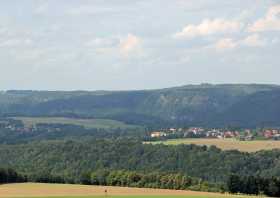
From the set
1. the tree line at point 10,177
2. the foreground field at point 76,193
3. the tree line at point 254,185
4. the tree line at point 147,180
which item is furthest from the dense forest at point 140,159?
the foreground field at point 76,193

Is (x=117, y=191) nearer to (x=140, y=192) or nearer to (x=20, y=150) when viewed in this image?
(x=140, y=192)

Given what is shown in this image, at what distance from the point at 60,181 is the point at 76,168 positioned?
3283cm

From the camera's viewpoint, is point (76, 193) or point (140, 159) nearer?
point (76, 193)

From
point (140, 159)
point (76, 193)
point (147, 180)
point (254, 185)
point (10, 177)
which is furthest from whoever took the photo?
point (140, 159)

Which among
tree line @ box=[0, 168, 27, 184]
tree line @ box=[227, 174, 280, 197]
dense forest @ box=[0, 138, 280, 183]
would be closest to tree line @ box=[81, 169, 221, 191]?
tree line @ box=[227, 174, 280, 197]

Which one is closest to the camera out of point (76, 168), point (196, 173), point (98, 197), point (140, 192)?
point (98, 197)

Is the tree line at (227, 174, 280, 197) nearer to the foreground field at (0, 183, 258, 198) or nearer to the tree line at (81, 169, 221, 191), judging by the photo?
the tree line at (81, 169, 221, 191)

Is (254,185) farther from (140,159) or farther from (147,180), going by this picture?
(140,159)

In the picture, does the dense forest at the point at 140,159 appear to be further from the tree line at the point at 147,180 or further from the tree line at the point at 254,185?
the tree line at the point at 254,185

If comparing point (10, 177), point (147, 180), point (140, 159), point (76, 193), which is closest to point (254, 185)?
point (147, 180)

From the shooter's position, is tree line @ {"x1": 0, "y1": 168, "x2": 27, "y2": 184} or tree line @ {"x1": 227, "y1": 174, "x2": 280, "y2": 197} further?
tree line @ {"x1": 0, "y1": 168, "x2": 27, "y2": 184}

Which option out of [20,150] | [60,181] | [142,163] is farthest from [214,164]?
[20,150]

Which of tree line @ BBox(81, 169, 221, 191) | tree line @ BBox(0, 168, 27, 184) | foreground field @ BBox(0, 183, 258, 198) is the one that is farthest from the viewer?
tree line @ BBox(0, 168, 27, 184)

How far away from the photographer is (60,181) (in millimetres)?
116312
